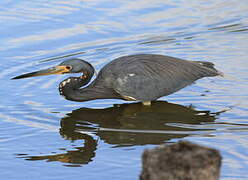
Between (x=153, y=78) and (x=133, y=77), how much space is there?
33 cm

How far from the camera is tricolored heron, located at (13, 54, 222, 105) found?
9906mm

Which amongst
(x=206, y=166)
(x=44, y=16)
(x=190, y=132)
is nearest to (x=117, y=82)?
(x=190, y=132)

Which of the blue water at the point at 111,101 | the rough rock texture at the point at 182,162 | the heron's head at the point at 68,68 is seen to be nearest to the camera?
the rough rock texture at the point at 182,162

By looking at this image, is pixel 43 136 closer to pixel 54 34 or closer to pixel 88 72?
pixel 88 72

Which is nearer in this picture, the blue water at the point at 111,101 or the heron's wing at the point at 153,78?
the blue water at the point at 111,101

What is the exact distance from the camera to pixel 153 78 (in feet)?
32.8

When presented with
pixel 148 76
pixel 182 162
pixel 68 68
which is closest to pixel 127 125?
pixel 148 76

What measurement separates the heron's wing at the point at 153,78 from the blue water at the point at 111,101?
0.87 ft

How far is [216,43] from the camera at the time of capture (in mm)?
12656

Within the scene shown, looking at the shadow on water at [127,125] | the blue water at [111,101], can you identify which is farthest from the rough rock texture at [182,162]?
the shadow on water at [127,125]

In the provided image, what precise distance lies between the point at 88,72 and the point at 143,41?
3.01 m

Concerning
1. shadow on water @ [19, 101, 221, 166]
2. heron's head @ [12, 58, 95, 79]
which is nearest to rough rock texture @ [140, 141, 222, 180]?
shadow on water @ [19, 101, 221, 166]

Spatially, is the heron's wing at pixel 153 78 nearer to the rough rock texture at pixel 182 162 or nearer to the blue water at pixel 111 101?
the blue water at pixel 111 101

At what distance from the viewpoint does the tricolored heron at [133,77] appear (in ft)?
32.5
